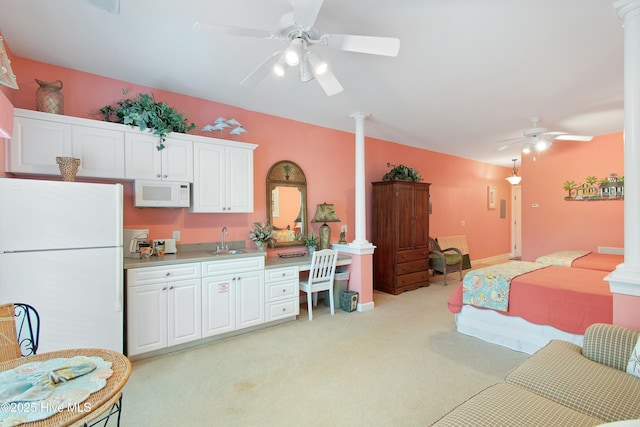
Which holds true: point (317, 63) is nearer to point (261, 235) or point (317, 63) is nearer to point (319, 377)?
point (261, 235)

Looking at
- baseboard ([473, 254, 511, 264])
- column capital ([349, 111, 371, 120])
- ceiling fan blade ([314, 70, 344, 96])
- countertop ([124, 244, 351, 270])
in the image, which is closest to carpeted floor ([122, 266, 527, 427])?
countertop ([124, 244, 351, 270])

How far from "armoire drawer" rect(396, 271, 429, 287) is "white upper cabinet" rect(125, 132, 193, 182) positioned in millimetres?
3552

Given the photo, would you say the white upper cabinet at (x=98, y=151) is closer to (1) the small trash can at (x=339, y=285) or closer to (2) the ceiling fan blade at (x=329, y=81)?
(2) the ceiling fan blade at (x=329, y=81)

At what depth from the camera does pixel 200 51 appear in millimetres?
2535

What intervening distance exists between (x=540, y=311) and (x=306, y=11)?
318cm

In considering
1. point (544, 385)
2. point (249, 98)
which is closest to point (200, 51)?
point (249, 98)

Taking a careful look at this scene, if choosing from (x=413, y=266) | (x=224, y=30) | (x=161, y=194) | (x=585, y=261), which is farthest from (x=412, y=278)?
(x=224, y=30)

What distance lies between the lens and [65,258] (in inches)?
89.4

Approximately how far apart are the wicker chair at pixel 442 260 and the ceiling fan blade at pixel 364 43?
15.0 ft

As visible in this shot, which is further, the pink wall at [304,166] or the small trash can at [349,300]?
the small trash can at [349,300]

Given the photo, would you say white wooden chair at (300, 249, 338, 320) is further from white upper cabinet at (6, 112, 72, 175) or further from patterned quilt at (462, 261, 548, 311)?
white upper cabinet at (6, 112, 72, 175)

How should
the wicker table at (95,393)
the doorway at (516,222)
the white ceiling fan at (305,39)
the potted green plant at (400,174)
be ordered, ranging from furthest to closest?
the doorway at (516,222) < the potted green plant at (400,174) < the white ceiling fan at (305,39) < the wicker table at (95,393)

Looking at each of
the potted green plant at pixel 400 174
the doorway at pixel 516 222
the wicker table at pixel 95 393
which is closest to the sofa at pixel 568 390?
the wicker table at pixel 95 393

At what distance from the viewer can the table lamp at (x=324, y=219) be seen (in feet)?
14.1
